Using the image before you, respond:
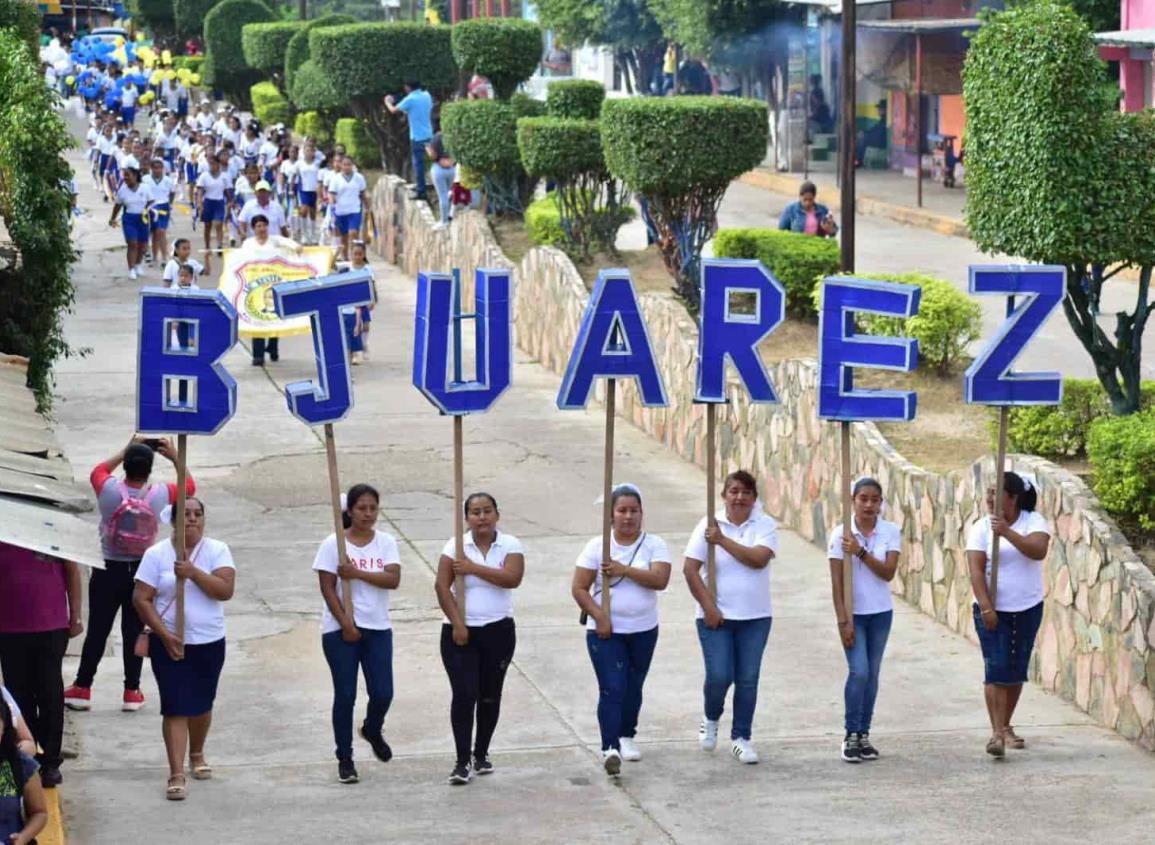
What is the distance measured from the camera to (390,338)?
24312 millimetres

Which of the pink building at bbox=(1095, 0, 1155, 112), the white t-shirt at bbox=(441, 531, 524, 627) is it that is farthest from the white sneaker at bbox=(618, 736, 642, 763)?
the pink building at bbox=(1095, 0, 1155, 112)

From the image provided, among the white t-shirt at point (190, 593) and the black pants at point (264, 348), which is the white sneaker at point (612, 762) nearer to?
the white t-shirt at point (190, 593)

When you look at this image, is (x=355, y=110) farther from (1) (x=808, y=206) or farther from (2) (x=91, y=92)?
(2) (x=91, y=92)

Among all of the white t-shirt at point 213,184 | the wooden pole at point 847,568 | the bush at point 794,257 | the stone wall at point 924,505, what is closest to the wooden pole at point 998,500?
the wooden pole at point 847,568

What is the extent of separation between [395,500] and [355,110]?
17.2 meters

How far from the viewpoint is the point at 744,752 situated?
10859mm

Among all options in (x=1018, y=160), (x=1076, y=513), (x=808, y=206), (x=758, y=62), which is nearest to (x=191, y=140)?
(x=758, y=62)

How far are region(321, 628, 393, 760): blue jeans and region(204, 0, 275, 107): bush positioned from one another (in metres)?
38.4

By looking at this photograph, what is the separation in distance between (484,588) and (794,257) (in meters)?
10.5

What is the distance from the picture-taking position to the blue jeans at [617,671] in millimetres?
10547

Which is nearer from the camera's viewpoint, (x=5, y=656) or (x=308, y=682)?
(x=5, y=656)

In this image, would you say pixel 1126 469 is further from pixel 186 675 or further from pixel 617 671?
pixel 186 675

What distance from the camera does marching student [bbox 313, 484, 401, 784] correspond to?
33.7 feet

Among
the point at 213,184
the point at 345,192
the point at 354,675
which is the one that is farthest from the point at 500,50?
the point at 354,675
